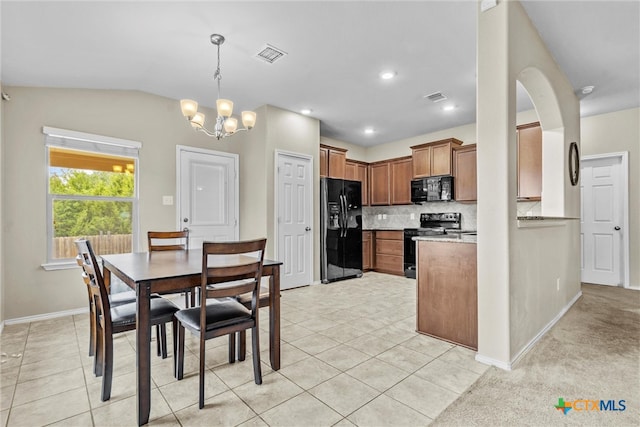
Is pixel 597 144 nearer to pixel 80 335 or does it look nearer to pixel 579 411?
pixel 579 411

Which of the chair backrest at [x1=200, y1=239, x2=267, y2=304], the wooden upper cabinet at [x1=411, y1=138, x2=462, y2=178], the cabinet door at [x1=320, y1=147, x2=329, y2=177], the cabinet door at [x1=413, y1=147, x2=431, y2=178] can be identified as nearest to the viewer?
the chair backrest at [x1=200, y1=239, x2=267, y2=304]

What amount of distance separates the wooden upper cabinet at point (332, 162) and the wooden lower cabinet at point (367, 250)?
4.25 ft

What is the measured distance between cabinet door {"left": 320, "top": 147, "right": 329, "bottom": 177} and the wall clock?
11.1ft

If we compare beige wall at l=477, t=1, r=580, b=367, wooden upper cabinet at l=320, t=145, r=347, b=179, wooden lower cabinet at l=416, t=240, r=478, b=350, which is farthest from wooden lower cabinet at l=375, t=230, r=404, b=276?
beige wall at l=477, t=1, r=580, b=367

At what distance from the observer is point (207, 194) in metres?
4.58

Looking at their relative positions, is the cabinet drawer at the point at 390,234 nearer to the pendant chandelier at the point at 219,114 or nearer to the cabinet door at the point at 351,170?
the cabinet door at the point at 351,170

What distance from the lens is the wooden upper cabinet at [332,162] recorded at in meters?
5.48

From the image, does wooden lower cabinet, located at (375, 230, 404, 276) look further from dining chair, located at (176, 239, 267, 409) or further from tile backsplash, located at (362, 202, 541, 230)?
dining chair, located at (176, 239, 267, 409)

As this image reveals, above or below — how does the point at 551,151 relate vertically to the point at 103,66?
below

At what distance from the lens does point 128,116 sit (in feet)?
12.6

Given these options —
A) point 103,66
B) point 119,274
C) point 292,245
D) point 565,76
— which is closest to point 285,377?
point 119,274

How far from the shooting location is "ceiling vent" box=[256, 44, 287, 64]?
9.60ft

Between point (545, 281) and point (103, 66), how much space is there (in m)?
4.71

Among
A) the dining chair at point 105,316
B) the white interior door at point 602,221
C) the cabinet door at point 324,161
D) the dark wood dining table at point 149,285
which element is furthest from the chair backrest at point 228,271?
the white interior door at point 602,221
